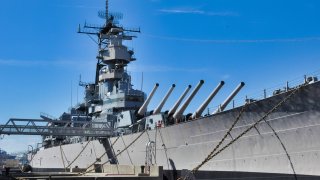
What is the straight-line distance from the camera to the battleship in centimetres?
1351

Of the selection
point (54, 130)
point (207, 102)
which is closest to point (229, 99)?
point (207, 102)

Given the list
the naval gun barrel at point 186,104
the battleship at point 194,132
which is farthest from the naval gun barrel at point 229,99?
the naval gun barrel at point 186,104

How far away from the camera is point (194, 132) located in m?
18.0

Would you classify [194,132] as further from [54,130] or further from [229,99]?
[54,130]

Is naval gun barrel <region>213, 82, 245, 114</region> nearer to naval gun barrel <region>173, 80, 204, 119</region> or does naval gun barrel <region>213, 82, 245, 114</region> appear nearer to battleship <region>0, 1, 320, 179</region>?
battleship <region>0, 1, 320, 179</region>

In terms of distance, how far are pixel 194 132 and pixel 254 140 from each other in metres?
3.44

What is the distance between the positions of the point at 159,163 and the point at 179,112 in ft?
8.90

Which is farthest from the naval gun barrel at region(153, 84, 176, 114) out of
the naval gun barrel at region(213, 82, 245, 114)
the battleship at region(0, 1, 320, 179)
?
the naval gun barrel at region(213, 82, 245, 114)

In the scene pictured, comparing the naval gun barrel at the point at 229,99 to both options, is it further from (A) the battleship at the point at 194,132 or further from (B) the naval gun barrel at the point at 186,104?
(B) the naval gun barrel at the point at 186,104

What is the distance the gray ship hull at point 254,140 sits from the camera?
13.2 metres

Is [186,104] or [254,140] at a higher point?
[186,104]

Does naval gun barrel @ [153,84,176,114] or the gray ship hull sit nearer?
the gray ship hull

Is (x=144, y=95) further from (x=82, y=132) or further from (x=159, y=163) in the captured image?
(x=159, y=163)

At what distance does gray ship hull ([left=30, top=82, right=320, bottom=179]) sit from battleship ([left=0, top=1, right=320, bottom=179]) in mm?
28
